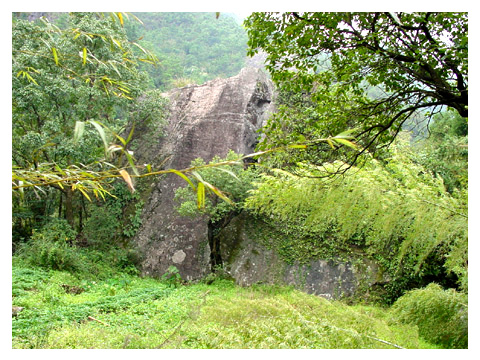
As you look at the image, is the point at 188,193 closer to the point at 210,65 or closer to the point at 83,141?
the point at 83,141

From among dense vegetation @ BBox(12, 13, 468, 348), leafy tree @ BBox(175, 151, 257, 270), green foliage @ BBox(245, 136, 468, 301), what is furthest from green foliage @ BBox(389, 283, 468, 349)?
leafy tree @ BBox(175, 151, 257, 270)

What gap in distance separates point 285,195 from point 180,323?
1.53m

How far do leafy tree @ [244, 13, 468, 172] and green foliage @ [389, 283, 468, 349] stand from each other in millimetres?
1440

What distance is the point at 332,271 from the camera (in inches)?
197

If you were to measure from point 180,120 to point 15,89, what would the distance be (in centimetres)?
273

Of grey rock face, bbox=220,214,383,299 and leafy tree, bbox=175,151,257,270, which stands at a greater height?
leafy tree, bbox=175,151,257,270

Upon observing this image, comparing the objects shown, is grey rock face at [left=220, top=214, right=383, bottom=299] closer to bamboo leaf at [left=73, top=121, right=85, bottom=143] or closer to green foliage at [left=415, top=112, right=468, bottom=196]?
green foliage at [left=415, top=112, right=468, bottom=196]

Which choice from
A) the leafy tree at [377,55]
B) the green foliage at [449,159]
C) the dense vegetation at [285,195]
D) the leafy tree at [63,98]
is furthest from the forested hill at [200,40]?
the leafy tree at [377,55]

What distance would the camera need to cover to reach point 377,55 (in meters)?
2.29

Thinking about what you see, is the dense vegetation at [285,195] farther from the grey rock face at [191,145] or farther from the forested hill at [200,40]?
the forested hill at [200,40]

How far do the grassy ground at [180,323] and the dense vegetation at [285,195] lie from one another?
0.02 m

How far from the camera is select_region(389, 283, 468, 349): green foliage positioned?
2760 millimetres

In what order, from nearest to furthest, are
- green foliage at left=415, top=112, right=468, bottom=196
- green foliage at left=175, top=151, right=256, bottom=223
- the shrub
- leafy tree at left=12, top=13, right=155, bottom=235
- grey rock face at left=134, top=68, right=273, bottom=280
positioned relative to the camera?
the shrub < leafy tree at left=12, top=13, right=155, bottom=235 < green foliage at left=175, top=151, right=256, bottom=223 < green foliage at left=415, top=112, right=468, bottom=196 < grey rock face at left=134, top=68, right=273, bottom=280

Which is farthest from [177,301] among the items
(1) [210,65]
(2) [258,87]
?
(1) [210,65]
